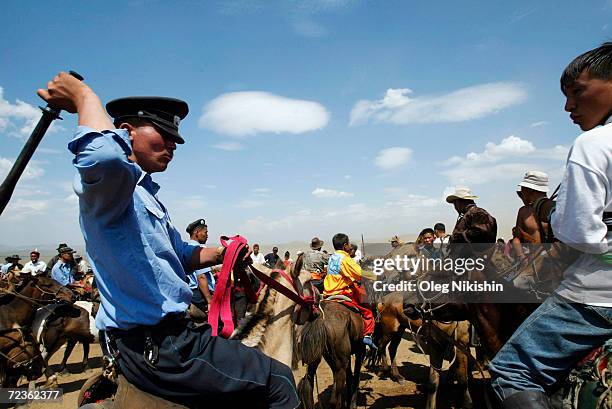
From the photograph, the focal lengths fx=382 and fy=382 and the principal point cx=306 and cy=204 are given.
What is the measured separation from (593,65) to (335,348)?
5.50 metres

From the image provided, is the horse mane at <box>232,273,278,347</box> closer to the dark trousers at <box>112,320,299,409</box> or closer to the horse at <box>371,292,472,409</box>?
the dark trousers at <box>112,320,299,409</box>

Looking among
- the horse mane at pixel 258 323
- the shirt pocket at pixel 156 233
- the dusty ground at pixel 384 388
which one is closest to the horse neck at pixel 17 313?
the dusty ground at pixel 384 388

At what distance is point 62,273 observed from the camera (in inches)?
448

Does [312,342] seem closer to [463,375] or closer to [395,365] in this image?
[463,375]

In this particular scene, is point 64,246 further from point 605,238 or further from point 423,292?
point 605,238

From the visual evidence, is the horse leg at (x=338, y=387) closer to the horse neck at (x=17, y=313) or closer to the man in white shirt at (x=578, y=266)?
the man in white shirt at (x=578, y=266)

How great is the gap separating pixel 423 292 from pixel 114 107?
5337mm

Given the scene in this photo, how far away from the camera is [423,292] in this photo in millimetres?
6062

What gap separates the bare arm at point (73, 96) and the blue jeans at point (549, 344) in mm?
2262

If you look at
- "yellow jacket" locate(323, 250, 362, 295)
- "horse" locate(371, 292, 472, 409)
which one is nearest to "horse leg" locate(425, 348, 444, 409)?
"horse" locate(371, 292, 472, 409)

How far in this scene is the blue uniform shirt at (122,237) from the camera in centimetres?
134

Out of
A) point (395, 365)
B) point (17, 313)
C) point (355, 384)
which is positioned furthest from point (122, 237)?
point (395, 365)

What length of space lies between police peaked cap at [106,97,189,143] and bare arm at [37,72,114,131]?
0.38 metres

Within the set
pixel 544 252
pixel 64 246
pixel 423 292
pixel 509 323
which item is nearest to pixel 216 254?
pixel 544 252
